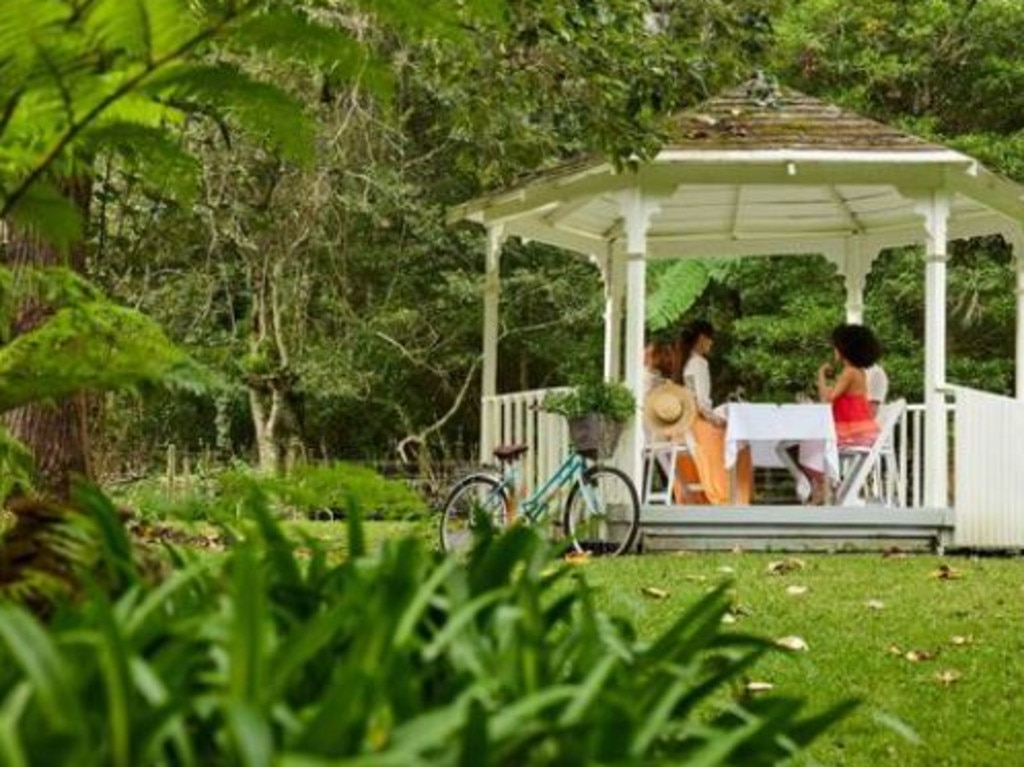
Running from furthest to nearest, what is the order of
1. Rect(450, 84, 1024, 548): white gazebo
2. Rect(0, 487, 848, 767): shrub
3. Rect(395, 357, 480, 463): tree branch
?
Rect(395, 357, 480, 463): tree branch
Rect(450, 84, 1024, 548): white gazebo
Rect(0, 487, 848, 767): shrub

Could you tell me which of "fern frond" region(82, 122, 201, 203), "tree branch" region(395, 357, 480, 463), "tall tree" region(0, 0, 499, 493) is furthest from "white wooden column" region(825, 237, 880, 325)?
"tall tree" region(0, 0, 499, 493)

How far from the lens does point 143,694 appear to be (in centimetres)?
118

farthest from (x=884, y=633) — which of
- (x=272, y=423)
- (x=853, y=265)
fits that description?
(x=272, y=423)

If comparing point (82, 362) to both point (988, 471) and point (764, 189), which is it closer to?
point (988, 471)

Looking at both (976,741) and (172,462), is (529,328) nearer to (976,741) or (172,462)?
(172,462)

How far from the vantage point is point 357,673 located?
110 cm

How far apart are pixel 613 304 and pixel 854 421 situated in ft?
9.82

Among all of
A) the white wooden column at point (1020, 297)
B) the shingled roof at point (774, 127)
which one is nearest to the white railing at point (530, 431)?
the shingled roof at point (774, 127)

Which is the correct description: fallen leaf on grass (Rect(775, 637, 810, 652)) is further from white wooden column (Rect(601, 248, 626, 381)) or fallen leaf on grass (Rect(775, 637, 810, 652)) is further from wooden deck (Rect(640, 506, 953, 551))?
white wooden column (Rect(601, 248, 626, 381))

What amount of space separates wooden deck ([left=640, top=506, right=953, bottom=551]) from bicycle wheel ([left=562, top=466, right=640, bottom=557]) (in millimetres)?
229

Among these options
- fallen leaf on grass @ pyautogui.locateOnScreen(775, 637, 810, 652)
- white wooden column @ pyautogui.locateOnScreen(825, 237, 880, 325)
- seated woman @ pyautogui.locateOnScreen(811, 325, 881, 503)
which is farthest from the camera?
white wooden column @ pyautogui.locateOnScreen(825, 237, 880, 325)

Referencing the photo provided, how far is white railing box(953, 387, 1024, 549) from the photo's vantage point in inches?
399

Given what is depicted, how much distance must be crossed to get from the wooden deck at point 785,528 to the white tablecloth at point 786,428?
49 centimetres

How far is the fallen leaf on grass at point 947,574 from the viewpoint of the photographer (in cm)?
809
